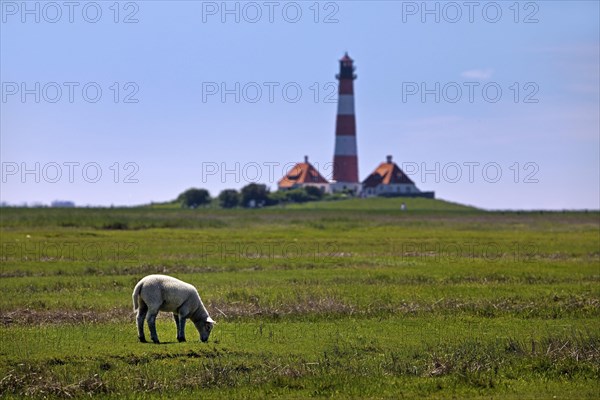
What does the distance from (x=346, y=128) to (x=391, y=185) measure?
19.0 meters

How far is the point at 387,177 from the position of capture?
161 m

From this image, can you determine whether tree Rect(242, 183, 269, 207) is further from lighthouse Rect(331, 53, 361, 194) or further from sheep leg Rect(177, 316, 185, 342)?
sheep leg Rect(177, 316, 185, 342)

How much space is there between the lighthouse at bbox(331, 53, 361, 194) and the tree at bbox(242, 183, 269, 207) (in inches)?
488

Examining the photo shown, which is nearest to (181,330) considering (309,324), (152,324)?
(152,324)

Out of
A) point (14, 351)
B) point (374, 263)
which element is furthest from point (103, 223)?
point (14, 351)

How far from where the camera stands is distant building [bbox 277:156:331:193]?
165 meters

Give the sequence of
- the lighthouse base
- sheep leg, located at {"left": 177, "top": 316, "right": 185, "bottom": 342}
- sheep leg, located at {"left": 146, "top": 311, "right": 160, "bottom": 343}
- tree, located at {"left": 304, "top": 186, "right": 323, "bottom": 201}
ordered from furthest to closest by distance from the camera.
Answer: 1. the lighthouse base
2. tree, located at {"left": 304, "top": 186, "right": 323, "bottom": 201}
3. sheep leg, located at {"left": 177, "top": 316, "right": 185, "bottom": 342}
4. sheep leg, located at {"left": 146, "top": 311, "right": 160, "bottom": 343}

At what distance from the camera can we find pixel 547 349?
70.3ft

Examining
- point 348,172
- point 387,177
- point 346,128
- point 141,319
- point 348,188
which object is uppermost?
point 346,128

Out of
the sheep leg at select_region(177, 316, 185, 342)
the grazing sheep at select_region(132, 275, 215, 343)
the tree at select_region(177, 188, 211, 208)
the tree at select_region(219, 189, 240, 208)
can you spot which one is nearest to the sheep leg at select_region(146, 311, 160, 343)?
the grazing sheep at select_region(132, 275, 215, 343)

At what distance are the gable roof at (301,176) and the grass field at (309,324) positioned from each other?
374 ft

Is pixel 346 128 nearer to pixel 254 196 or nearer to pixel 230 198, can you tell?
pixel 254 196

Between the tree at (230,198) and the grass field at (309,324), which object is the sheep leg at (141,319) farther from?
the tree at (230,198)

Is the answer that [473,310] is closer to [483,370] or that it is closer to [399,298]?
[399,298]
